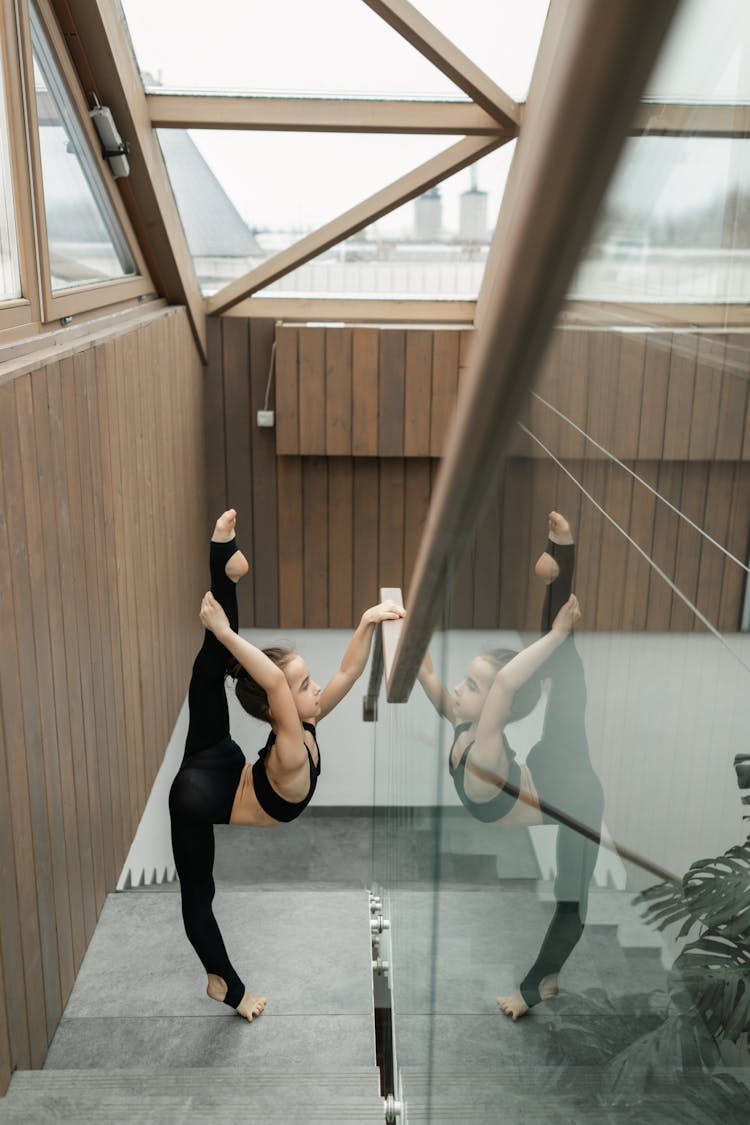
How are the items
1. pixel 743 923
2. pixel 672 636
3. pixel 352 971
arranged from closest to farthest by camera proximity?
pixel 743 923, pixel 672 636, pixel 352 971

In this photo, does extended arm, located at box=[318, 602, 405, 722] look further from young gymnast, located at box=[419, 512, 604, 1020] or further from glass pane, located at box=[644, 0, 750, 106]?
glass pane, located at box=[644, 0, 750, 106]

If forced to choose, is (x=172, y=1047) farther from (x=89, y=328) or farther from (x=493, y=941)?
(x=89, y=328)

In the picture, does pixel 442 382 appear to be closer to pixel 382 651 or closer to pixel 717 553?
pixel 382 651

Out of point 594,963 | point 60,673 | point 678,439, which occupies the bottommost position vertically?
point 60,673

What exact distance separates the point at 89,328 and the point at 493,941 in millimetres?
2690

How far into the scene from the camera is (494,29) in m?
3.65

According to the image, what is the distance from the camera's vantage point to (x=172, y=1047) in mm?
2598

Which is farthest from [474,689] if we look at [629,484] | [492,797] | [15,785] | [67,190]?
[67,190]

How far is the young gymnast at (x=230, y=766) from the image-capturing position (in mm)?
2514

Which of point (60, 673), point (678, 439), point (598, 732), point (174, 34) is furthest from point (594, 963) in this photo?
point (174, 34)

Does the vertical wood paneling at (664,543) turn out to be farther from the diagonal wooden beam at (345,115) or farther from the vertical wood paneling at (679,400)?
the diagonal wooden beam at (345,115)

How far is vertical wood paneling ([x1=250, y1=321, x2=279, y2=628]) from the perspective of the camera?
5367 millimetres

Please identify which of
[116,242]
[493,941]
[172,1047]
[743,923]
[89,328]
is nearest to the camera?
[743,923]

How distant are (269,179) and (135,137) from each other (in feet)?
3.02
